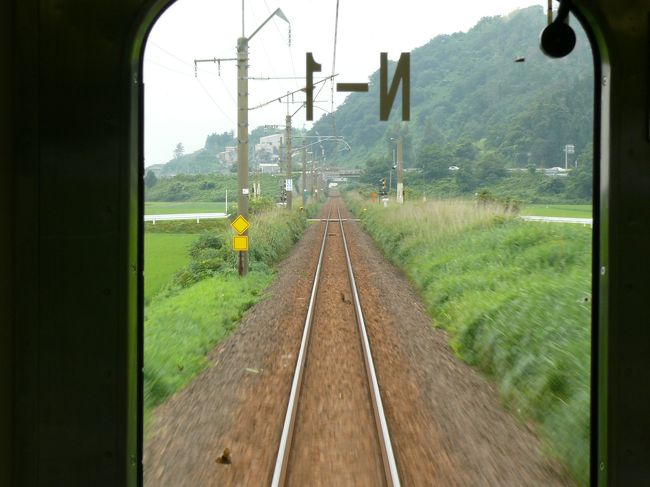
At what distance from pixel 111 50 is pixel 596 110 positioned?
1.78 metres

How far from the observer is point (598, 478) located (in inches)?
84.0

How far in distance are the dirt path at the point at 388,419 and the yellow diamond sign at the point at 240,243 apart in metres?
3.83

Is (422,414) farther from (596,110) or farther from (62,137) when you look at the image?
(62,137)

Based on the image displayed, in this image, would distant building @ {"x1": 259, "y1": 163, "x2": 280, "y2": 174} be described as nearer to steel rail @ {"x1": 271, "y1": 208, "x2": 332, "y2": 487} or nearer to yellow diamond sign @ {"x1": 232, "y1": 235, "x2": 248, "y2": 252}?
yellow diamond sign @ {"x1": 232, "y1": 235, "x2": 248, "y2": 252}

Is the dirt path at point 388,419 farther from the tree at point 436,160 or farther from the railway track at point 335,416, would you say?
the tree at point 436,160

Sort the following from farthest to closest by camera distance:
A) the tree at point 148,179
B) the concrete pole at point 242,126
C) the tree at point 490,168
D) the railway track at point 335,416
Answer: the tree at point 490,168, the concrete pole at point 242,126, the railway track at point 335,416, the tree at point 148,179

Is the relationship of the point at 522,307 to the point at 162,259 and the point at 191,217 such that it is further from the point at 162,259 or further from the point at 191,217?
the point at 191,217

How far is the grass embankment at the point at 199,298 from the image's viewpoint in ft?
21.7

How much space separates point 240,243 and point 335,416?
26.5ft

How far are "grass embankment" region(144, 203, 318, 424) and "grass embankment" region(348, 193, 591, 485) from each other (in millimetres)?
3392

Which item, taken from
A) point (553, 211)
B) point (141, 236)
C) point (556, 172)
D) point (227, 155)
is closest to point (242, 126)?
point (556, 172)

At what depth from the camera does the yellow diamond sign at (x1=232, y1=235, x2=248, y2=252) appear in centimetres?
A: 1290

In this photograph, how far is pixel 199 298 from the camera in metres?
10.8

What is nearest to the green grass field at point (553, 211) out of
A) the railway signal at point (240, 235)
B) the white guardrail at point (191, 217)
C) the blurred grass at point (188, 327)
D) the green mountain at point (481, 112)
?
the green mountain at point (481, 112)
